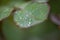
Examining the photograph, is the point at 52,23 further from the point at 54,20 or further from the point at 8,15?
the point at 8,15

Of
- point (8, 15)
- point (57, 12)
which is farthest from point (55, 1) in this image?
point (8, 15)

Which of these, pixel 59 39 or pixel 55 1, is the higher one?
pixel 55 1

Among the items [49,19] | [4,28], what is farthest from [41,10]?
[4,28]

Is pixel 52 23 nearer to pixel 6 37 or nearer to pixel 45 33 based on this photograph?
pixel 45 33

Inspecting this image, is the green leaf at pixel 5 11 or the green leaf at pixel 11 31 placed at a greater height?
the green leaf at pixel 5 11

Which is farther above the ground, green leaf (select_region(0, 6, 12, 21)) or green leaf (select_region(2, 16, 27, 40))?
green leaf (select_region(0, 6, 12, 21))

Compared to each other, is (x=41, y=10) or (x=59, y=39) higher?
(x=41, y=10)
